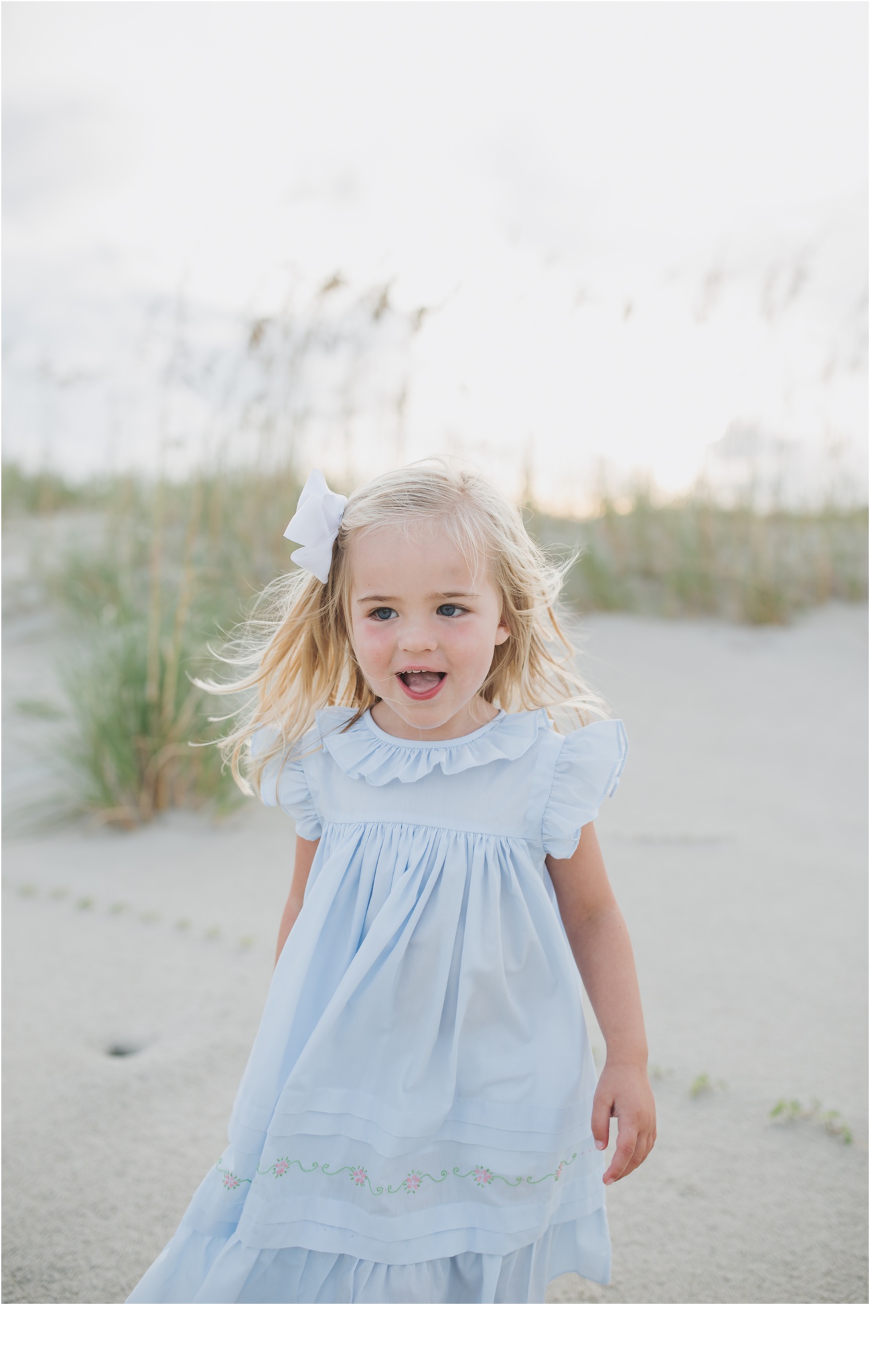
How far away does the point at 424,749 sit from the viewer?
1.47 metres

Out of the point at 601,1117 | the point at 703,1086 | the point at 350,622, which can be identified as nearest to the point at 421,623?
the point at 350,622

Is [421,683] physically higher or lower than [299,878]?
higher

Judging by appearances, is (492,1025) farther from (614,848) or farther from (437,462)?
(614,848)

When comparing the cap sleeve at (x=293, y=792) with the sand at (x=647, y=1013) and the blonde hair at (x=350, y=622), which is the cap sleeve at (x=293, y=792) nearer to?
the blonde hair at (x=350, y=622)

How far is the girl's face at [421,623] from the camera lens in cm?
139

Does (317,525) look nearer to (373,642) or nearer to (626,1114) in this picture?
(373,642)

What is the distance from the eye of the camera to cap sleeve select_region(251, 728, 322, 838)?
155 cm

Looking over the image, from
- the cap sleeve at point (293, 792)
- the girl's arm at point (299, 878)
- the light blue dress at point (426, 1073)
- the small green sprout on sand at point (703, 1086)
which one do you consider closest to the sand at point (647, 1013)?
the small green sprout on sand at point (703, 1086)

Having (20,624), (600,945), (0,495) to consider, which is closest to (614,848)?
(600,945)

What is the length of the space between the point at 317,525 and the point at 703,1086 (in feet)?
5.53

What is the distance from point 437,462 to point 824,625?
5.73m

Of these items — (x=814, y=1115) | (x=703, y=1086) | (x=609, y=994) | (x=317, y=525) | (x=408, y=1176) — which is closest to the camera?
(x=408, y=1176)

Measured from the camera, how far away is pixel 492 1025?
1369 mm

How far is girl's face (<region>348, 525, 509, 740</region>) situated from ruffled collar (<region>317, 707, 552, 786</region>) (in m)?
0.05
